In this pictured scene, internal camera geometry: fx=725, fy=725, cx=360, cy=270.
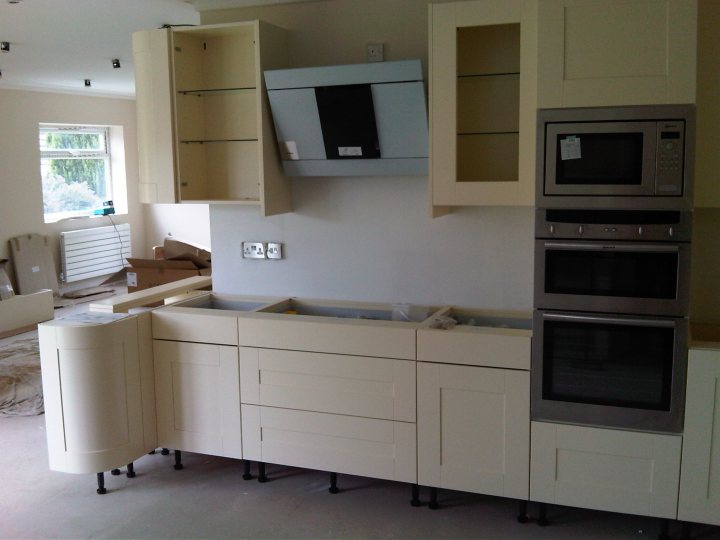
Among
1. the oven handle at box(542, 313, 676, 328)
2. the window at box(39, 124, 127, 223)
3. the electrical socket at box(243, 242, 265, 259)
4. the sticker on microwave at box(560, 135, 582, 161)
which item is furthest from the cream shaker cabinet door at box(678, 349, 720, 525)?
the window at box(39, 124, 127, 223)

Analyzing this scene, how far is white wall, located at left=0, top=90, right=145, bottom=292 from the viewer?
24.4ft

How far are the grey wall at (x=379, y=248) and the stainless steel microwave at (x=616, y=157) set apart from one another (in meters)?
0.54

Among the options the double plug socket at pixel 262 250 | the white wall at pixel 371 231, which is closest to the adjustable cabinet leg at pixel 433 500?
the white wall at pixel 371 231

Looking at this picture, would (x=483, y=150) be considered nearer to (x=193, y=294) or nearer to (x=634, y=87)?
(x=634, y=87)

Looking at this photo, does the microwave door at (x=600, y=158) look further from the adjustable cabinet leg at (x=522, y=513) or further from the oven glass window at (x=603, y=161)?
the adjustable cabinet leg at (x=522, y=513)

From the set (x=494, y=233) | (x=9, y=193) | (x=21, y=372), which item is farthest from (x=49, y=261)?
(x=494, y=233)

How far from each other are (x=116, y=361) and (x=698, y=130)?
106 inches

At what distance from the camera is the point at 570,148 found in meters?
2.80

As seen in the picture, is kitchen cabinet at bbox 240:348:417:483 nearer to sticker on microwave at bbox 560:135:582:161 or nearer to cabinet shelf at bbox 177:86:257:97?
sticker on microwave at bbox 560:135:582:161

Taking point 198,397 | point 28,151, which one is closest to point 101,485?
point 198,397

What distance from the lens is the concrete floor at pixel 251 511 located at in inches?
120

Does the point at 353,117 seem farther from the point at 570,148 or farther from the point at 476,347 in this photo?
the point at 476,347

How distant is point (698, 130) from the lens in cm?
286

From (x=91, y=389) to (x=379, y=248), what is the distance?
152 centimetres
